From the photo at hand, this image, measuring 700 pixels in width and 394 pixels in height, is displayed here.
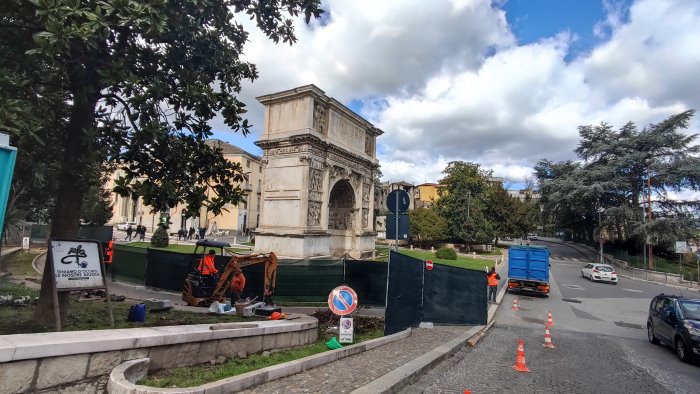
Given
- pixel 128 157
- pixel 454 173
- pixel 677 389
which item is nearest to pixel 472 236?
pixel 454 173

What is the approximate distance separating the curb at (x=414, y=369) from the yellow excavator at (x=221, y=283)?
6.14 metres

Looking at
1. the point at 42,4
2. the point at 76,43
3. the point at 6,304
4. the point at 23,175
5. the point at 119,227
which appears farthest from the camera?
the point at 119,227

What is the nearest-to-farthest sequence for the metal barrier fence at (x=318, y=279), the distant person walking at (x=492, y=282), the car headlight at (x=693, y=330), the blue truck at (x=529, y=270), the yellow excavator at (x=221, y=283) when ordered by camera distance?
1. the car headlight at (x=693, y=330)
2. the yellow excavator at (x=221, y=283)
3. the metal barrier fence at (x=318, y=279)
4. the distant person walking at (x=492, y=282)
5. the blue truck at (x=529, y=270)

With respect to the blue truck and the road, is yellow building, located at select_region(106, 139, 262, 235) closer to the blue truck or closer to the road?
the blue truck

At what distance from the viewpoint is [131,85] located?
5887 millimetres

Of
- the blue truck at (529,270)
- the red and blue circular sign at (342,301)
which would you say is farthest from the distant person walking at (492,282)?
the red and blue circular sign at (342,301)

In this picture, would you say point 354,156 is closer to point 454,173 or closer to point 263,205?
point 263,205

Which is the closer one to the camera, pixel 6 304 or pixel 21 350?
pixel 21 350

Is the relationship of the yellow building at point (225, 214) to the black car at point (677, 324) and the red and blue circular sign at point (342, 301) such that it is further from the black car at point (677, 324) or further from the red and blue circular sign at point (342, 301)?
the black car at point (677, 324)

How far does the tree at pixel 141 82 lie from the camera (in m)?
5.34

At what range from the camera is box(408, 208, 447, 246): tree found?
56.7 m

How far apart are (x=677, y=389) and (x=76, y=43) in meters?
11.6

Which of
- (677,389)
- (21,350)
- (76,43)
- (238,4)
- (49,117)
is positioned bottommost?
(677,389)

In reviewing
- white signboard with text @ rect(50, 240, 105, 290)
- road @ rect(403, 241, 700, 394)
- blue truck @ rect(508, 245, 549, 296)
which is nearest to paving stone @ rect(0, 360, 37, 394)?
white signboard with text @ rect(50, 240, 105, 290)
